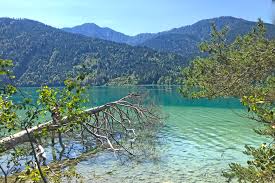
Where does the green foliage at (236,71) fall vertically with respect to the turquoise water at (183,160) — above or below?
above

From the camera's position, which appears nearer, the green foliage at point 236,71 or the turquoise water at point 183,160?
the green foliage at point 236,71

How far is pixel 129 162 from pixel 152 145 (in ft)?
24.9

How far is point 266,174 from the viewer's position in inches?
228

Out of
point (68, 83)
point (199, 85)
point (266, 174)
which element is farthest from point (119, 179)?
point (266, 174)

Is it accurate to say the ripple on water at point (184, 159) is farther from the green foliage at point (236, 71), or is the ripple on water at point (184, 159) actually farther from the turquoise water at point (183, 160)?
the green foliage at point (236, 71)

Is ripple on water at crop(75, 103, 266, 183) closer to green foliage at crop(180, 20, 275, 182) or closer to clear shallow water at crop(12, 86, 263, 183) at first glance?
clear shallow water at crop(12, 86, 263, 183)

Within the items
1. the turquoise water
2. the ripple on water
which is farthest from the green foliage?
the ripple on water

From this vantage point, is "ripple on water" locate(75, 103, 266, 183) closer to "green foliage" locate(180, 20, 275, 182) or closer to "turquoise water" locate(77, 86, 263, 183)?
"turquoise water" locate(77, 86, 263, 183)

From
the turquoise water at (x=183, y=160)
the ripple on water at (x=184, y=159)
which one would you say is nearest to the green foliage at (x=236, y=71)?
the turquoise water at (x=183, y=160)

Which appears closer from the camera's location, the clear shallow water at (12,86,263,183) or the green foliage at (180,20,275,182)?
the green foliage at (180,20,275,182)

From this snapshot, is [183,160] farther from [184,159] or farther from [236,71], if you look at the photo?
[236,71]

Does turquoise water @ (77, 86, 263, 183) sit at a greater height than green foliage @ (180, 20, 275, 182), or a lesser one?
lesser

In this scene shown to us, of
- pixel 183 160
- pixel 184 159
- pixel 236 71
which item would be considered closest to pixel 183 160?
pixel 183 160

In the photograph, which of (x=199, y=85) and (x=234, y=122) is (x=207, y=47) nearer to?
(x=199, y=85)
